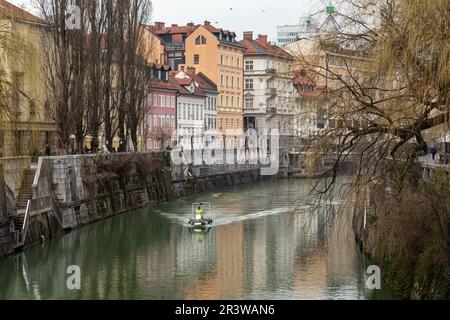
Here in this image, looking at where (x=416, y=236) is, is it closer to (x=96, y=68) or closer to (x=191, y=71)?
(x=96, y=68)

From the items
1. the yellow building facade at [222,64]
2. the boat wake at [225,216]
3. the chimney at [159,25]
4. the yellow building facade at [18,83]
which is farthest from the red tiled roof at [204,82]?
the yellow building facade at [18,83]

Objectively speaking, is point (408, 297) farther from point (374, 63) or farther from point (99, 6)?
point (99, 6)

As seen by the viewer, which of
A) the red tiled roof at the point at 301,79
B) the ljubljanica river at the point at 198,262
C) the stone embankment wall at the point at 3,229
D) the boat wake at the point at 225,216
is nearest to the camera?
the red tiled roof at the point at 301,79

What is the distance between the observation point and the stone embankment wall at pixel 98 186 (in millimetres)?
31969

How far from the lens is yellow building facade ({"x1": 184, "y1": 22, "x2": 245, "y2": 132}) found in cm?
7625

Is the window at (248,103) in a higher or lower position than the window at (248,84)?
lower

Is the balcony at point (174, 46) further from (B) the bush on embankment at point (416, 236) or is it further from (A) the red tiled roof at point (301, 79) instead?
(A) the red tiled roof at point (301, 79)

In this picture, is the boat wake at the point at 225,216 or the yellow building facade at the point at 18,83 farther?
the boat wake at the point at 225,216

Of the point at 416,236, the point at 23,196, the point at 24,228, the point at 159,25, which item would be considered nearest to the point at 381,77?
the point at 416,236

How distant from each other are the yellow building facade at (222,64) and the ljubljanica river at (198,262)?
39.8m

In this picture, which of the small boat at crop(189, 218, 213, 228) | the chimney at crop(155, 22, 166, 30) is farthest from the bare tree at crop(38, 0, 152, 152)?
the chimney at crop(155, 22, 166, 30)

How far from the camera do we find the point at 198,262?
2691 cm

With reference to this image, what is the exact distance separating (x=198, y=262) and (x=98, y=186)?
1385 centimetres

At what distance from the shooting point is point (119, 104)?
144ft
